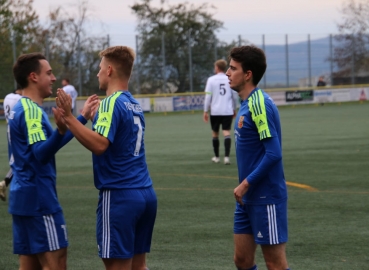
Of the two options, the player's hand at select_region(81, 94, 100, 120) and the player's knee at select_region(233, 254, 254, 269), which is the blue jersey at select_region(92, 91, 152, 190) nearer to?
the player's hand at select_region(81, 94, 100, 120)

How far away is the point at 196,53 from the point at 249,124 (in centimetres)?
4598

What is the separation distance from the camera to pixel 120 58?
5.18 meters

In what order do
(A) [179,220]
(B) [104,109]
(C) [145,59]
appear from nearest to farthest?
1. (B) [104,109]
2. (A) [179,220]
3. (C) [145,59]

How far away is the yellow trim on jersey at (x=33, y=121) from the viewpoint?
16.9ft

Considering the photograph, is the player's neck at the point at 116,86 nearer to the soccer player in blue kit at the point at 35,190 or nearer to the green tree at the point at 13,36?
the soccer player in blue kit at the point at 35,190

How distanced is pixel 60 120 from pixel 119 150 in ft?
1.47

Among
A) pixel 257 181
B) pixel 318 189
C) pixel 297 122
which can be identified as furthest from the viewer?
pixel 297 122

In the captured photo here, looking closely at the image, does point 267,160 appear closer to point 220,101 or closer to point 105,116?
point 105,116

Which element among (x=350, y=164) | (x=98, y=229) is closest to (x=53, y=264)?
(x=98, y=229)

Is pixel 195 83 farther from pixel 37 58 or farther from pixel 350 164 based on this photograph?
pixel 37 58

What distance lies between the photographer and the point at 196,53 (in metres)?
51.2

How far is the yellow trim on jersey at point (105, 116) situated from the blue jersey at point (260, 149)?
1068mm

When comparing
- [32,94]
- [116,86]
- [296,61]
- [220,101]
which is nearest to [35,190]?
[32,94]

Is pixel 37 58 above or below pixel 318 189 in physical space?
above
